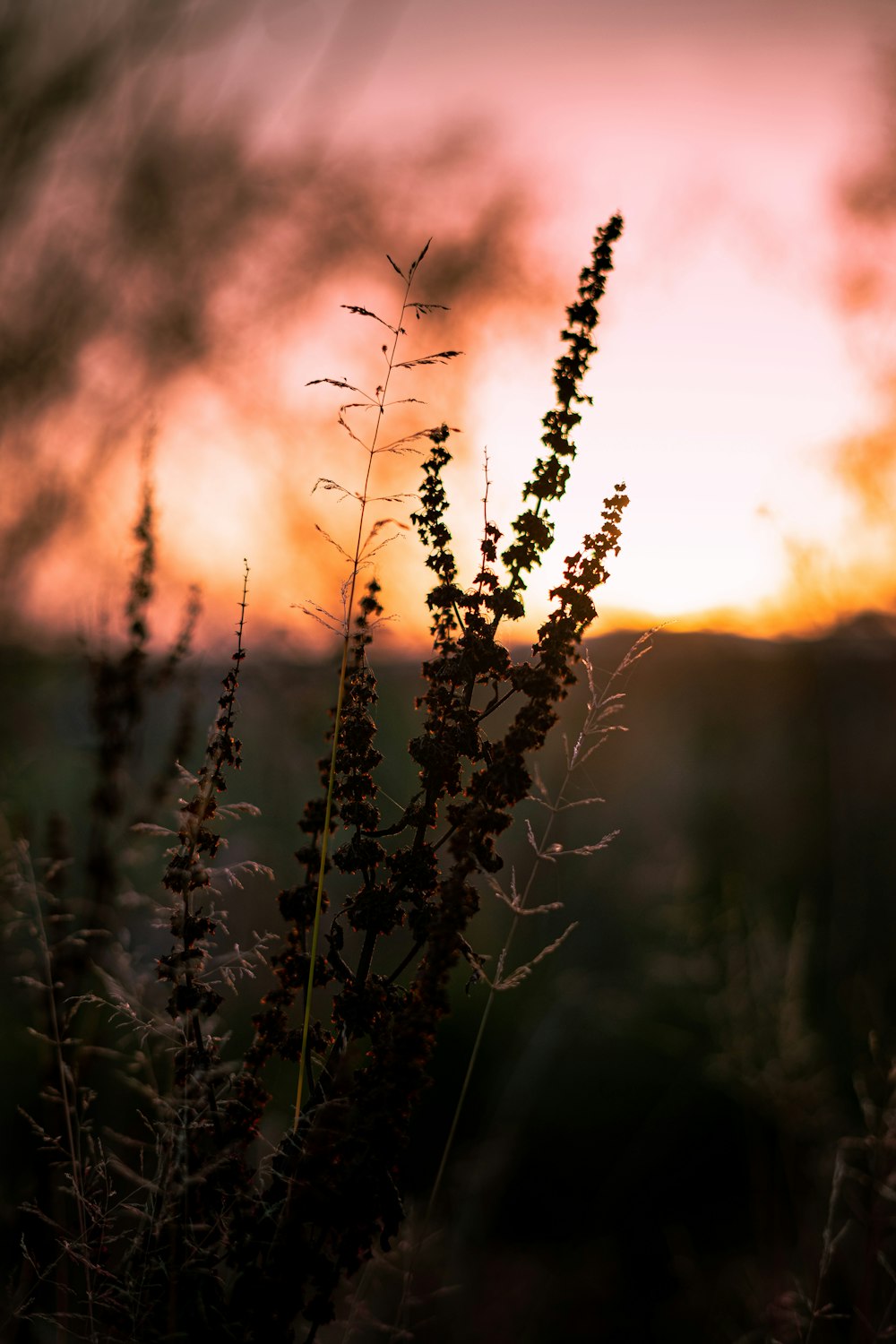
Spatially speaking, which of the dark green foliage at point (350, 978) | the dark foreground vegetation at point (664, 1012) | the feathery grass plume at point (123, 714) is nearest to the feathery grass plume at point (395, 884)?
the dark green foliage at point (350, 978)

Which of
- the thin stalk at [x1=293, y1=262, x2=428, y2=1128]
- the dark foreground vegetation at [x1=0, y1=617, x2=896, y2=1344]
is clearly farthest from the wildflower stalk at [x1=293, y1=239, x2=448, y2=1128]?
the dark foreground vegetation at [x1=0, y1=617, x2=896, y2=1344]

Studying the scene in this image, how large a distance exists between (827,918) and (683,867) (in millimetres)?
1277

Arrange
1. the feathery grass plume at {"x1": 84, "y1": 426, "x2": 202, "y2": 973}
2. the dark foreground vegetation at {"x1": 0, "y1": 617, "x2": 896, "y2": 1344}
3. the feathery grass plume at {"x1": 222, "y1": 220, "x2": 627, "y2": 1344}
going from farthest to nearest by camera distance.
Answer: the dark foreground vegetation at {"x1": 0, "y1": 617, "x2": 896, "y2": 1344} → the feathery grass plume at {"x1": 84, "y1": 426, "x2": 202, "y2": 973} → the feathery grass plume at {"x1": 222, "y1": 220, "x2": 627, "y2": 1344}

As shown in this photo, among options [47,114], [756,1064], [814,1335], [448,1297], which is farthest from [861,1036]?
[47,114]

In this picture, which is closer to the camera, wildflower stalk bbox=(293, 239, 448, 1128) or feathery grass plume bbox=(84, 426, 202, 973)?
wildflower stalk bbox=(293, 239, 448, 1128)

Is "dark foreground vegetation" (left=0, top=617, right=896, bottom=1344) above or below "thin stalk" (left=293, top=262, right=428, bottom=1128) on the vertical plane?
below

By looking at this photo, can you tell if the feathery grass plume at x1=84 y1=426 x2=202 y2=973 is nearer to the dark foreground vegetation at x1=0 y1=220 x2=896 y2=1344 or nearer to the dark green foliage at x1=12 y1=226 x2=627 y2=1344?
the dark foreground vegetation at x1=0 y1=220 x2=896 y2=1344

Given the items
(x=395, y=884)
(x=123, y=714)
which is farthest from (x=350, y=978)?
(x=123, y=714)

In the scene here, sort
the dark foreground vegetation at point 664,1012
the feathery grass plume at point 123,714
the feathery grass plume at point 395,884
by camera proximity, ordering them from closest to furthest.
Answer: the feathery grass plume at point 395,884 → the feathery grass plume at point 123,714 → the dark foreground vegetation at point 664,1012

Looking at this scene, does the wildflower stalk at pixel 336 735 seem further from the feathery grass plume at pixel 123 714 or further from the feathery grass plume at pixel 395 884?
the feathery grass plume at pixel 123 714

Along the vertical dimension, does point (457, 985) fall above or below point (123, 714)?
below

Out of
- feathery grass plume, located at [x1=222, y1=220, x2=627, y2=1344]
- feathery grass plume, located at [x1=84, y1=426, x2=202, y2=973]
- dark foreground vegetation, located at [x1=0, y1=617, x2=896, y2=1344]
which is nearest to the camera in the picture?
feathery grass plume, located at [x1=222, y1=220, x2=627, y2=1344]

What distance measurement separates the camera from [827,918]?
5.36 m

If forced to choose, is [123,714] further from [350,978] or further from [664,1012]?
[664,1012]
